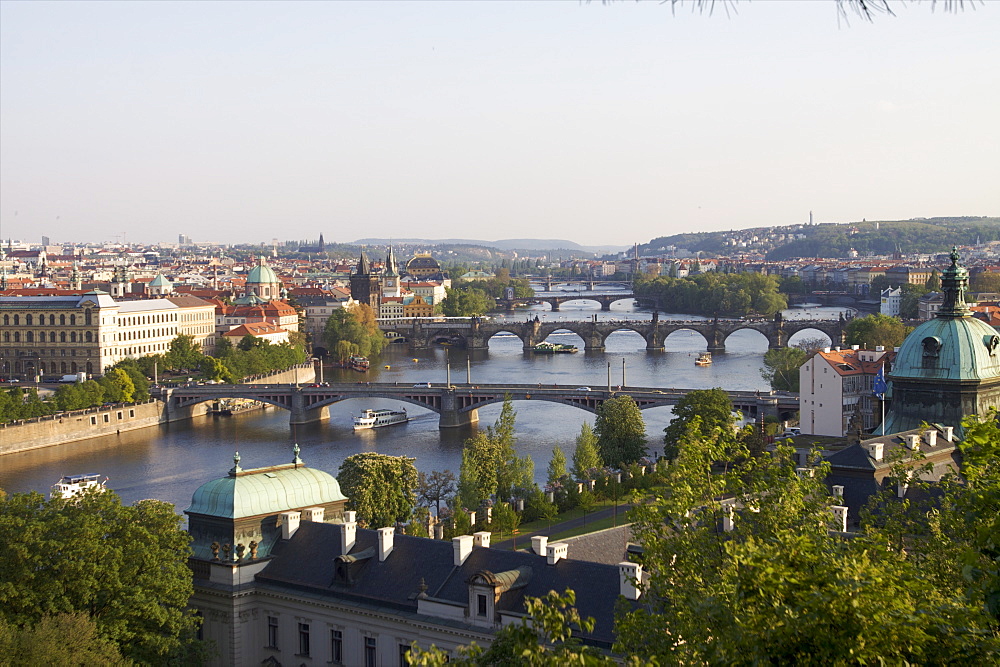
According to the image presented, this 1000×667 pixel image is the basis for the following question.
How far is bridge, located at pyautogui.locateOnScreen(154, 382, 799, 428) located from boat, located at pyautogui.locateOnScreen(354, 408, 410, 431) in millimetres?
760

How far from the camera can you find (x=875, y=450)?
23.0 meters

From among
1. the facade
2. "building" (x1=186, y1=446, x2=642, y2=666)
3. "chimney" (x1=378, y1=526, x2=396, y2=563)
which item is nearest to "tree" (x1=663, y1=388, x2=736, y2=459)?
"building" (x1=186, y1=446, x2=642, y2=666)

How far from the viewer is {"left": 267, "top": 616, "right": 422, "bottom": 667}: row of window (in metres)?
17.8

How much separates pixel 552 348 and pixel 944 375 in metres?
59.9

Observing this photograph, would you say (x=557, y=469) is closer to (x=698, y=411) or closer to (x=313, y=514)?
(x=698, y=411)

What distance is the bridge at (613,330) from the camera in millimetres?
84125

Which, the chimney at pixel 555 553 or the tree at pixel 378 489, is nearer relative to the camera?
the chimney at pixel 555 553

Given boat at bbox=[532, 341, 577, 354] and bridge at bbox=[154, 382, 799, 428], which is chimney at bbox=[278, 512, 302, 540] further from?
boat at bbox=[532, 341, 577, 354]

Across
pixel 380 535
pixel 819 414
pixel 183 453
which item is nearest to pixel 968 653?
pixel 380 535

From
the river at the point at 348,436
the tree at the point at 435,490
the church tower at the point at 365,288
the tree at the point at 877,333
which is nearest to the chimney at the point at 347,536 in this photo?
the tree at the point at 435,490

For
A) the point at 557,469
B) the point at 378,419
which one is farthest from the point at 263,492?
the point at 378,419

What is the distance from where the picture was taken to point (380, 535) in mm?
18625

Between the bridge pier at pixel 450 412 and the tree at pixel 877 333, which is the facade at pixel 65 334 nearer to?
the bridge pier at pixel 450 412

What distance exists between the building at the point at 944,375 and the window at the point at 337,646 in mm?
13448
